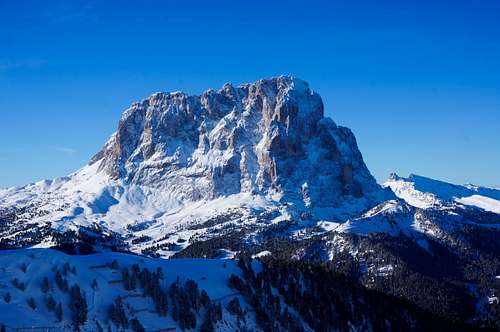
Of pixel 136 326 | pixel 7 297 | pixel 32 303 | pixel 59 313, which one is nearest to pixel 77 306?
pixel 59 313

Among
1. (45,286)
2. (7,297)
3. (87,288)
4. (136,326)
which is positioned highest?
(45,286)

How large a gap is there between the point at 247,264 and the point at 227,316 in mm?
32182

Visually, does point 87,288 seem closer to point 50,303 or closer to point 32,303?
point 50,303

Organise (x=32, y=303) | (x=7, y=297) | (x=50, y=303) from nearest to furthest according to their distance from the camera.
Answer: (x=7, y=297), (x=32, y=303), (x=50, y=303)

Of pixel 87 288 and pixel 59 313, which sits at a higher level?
pixel 87 288

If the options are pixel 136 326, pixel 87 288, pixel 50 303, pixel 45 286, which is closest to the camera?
pixel 50 303

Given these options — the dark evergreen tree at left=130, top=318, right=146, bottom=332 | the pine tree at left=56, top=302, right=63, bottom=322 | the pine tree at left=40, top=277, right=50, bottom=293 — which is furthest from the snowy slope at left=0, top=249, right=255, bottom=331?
the dark evergreen tree at left=130, top=318, right=146, bottom=332

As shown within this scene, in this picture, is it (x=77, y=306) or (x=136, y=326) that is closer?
(x=77, y=306)

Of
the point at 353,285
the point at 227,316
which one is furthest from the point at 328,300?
the point at 227,316

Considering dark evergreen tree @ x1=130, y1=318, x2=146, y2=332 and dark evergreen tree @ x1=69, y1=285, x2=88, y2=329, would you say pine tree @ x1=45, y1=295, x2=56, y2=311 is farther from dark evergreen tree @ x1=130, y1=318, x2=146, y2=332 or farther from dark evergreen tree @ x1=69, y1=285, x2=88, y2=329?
dark evergreen tree @ x1=130, y1=318, x2=146, y2=332

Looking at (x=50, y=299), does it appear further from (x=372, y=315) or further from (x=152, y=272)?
(x=372, y=315)

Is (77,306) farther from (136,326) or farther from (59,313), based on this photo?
(136,326)

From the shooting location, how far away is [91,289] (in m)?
114

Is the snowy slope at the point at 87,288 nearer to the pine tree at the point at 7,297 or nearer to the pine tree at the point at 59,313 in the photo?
the pine tree at the point at 7,297
